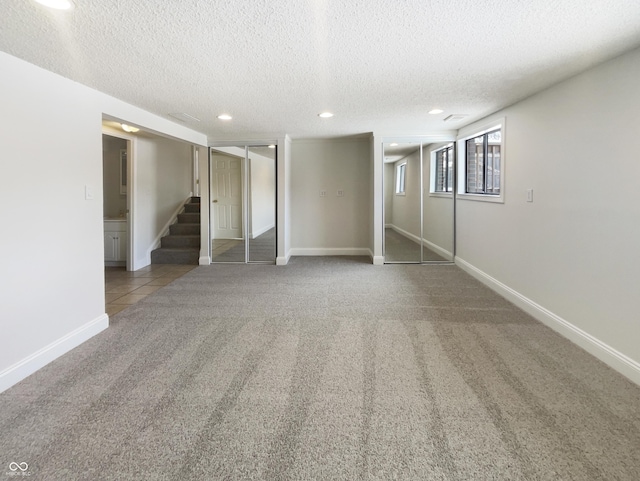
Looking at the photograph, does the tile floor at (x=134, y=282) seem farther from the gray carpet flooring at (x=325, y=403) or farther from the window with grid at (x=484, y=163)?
the window with grid at (x=484, y=163)

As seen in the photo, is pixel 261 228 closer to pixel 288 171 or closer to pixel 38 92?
pixel 288 171

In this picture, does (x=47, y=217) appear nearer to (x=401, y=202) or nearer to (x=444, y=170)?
(x=401, y=202)

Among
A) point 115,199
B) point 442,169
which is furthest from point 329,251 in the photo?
point 115,199

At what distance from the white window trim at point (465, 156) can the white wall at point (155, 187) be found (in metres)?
4.78

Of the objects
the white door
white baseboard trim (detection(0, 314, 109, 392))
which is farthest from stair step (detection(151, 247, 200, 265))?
white baseboard trim (detection(0, 314, 109, 392))

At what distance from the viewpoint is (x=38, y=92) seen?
247 centimetres

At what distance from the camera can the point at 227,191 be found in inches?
234

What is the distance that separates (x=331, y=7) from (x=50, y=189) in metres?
2.21

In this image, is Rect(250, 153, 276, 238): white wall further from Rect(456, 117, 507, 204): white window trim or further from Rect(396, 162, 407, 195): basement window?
Rect(456, 117, 507, 204): white window trim

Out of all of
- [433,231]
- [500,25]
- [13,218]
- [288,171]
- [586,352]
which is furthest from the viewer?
[288,171]

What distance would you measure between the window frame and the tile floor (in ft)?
11.3

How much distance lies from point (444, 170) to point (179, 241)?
14.8 ft

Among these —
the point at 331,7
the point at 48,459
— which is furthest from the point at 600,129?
the point at 48,459
